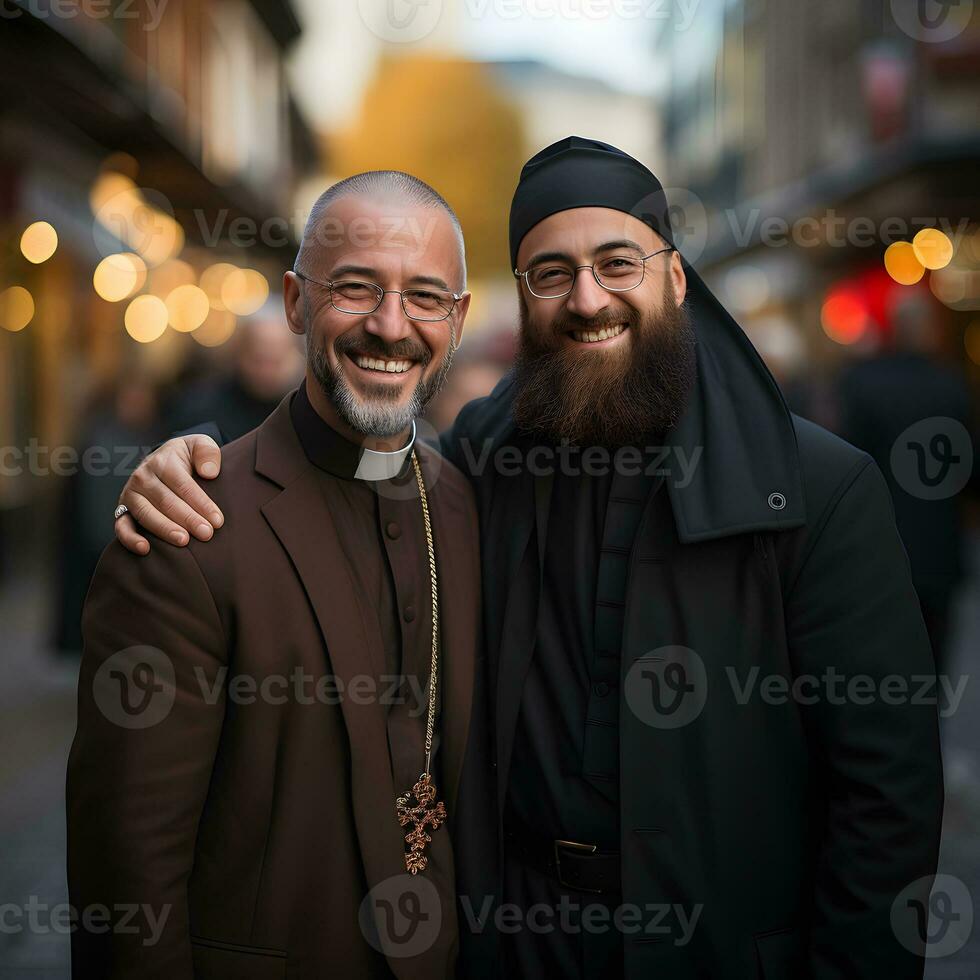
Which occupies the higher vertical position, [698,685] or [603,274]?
[603,274]

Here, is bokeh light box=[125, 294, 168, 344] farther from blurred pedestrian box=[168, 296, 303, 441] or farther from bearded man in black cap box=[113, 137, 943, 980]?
bearded man in black cap box=[113, 137, 943, 980]

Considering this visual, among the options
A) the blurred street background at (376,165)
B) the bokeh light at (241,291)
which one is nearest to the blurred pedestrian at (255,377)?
the blurred street background at (376,165)

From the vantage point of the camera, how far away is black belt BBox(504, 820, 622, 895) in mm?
1980

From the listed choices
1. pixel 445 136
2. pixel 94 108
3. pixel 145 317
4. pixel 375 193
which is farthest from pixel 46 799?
pixel 445 136

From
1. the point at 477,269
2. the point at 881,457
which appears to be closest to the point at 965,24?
the point at 477,269

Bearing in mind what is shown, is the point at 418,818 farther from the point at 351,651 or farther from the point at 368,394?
the point at 368,394

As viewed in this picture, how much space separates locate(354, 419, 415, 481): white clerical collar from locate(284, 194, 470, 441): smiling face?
2.4 inches

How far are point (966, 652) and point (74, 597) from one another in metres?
6.61

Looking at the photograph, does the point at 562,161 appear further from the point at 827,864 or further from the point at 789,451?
the point at 827,864

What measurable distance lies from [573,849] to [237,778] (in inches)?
28.6

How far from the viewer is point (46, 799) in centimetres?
462

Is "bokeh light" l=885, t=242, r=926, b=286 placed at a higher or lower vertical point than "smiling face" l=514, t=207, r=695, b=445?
higher

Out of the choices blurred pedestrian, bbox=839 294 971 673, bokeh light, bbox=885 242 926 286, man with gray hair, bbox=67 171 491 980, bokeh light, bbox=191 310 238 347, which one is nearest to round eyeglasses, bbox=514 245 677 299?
man with gray hair, bbox=67 171 491 980

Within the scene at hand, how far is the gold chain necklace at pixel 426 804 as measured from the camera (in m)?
1.99
